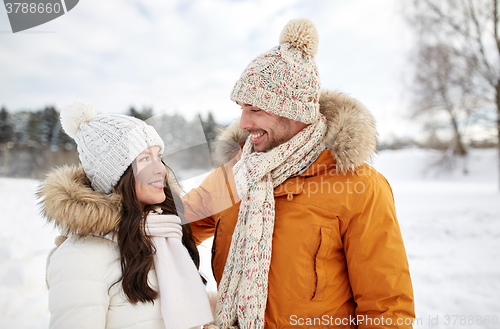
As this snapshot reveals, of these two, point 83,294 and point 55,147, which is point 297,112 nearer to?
point 83,294

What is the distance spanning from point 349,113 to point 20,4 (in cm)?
257

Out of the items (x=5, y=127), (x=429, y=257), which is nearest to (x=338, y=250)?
(x=429, y=257)

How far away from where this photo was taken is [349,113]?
1726 millimetres

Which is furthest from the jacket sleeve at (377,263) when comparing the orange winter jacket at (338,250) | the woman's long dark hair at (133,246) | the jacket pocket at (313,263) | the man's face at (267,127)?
the woman's long dark hair at (133,246)

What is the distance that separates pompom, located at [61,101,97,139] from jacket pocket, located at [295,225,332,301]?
134 cm

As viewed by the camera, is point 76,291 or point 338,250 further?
point 338,250

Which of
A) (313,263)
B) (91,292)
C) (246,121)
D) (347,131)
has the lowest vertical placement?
(313,263)

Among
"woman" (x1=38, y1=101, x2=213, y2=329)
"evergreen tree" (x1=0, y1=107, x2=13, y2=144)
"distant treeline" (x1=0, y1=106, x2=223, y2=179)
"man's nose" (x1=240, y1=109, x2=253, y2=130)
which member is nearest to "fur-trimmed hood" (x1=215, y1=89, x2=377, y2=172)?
"man's nose" (x1=240, y1=109, x2=253, y2=130)

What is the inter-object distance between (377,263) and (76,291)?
136 cm

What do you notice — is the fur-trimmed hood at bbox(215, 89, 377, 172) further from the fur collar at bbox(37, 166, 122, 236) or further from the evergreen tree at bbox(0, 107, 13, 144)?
the evergreen tree at bbox(0, 107, 13, 144)

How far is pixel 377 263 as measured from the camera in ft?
4.65

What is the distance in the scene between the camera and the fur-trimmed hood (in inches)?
→ 61.1

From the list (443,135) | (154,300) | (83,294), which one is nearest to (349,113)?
(154,300)

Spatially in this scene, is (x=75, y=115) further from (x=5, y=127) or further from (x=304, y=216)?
(x=5, y=127)
